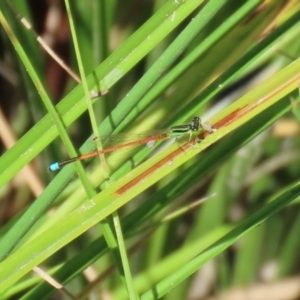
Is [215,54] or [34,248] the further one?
[215,54]

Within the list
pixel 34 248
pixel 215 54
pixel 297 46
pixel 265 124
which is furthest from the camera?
pixel 297 46

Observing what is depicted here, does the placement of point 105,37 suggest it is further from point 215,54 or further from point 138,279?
point 138,279

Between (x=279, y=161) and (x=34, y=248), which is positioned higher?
(x=279, y=161)

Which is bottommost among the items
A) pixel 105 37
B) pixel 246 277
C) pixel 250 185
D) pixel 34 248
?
pixel 34 248

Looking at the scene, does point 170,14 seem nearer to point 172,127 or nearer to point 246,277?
point 172,127

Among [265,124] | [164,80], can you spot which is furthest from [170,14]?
[265,124]

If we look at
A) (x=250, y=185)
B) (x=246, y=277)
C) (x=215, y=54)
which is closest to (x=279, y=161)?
(x=250, y=185)

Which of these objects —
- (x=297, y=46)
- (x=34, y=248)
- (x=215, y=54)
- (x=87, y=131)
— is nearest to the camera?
(x=34, y=248)

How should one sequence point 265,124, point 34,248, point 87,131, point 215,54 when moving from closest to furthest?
point 34,248 → point 265,124 → point 215,54 → point 87,131

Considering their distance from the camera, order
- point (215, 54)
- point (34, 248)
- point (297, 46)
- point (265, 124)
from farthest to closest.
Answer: point (297, 46) → point (215, 54) → point (265, 124) → point (34, 248)
